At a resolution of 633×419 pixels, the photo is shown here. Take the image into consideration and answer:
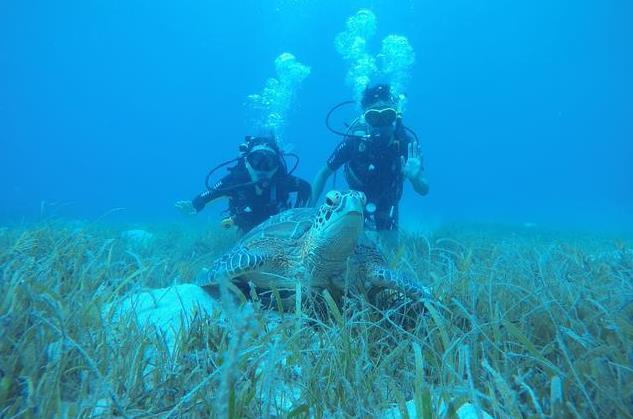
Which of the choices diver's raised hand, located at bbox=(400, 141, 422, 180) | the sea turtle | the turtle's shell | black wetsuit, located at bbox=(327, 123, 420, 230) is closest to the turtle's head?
the sea turtle

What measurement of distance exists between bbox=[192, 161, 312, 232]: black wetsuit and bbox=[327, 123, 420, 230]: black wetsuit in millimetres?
1164

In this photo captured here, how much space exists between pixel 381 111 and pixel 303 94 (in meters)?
113

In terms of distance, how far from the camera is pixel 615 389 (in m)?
1.40

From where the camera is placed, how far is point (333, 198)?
3.06 meters

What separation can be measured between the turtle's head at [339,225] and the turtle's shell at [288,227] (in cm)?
44

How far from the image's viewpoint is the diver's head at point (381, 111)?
6950 millimetres

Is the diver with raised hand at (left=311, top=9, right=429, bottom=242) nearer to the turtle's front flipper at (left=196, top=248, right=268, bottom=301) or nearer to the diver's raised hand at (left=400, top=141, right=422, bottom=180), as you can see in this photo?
the diver's raised hand at (left=400, top=141, right=422, bottom=180)

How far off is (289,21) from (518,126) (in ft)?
315

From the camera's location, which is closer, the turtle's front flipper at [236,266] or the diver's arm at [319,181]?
the turtle's front flipper at [236,266]

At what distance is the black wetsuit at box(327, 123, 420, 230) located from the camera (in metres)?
7.45

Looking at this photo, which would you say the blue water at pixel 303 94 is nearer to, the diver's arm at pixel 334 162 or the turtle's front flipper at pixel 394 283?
the diver's arm at pixel 334 162

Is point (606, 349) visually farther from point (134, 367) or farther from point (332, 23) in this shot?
point (332, 23)

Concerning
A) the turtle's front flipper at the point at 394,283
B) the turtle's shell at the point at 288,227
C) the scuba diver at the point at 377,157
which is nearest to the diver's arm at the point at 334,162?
the scuba diver at the point at 377,157

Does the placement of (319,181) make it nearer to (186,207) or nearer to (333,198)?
(186,207)
